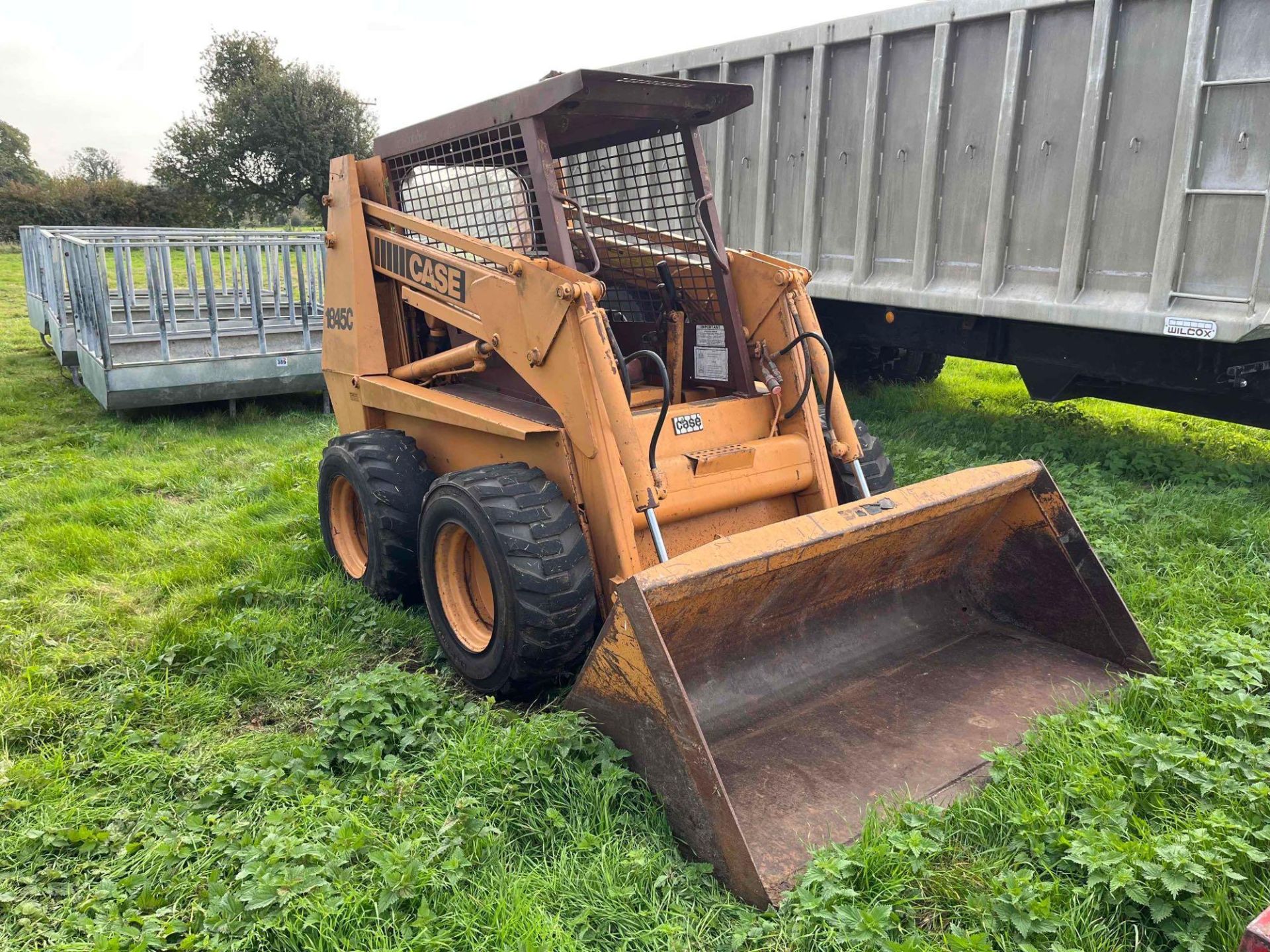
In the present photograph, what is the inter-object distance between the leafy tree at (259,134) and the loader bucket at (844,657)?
90.5 ft

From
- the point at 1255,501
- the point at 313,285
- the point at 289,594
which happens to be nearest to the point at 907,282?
the point at 1255,501

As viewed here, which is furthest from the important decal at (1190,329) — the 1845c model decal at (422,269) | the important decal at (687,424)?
the 1845c model decal at (422,269)

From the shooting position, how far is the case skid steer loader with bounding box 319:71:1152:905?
114 inches

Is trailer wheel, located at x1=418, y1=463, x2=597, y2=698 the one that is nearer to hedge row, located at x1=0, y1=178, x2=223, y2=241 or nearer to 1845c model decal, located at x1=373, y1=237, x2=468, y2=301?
1845c model decal, located at x1=373, y1=237, x2=468, y2=301

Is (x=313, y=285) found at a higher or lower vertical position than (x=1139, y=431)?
higher

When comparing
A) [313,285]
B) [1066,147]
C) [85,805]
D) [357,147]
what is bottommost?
[85,805]

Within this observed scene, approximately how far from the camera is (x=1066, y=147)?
5367 millimetres

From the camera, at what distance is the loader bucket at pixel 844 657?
Answer: 8.66ft

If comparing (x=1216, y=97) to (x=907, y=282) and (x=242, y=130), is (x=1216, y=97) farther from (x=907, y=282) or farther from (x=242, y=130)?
(x=242, y=130)

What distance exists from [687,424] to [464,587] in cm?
109

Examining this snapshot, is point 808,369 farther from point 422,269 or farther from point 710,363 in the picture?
point 422,269

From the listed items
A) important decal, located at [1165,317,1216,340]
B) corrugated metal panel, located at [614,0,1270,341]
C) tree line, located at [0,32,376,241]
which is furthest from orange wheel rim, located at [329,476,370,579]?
tree line, located at [0,32,376,241]

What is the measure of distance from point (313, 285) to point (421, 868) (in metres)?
7.16

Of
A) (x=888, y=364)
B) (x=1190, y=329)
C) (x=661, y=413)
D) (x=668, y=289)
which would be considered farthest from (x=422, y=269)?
(x=888, y=364)
